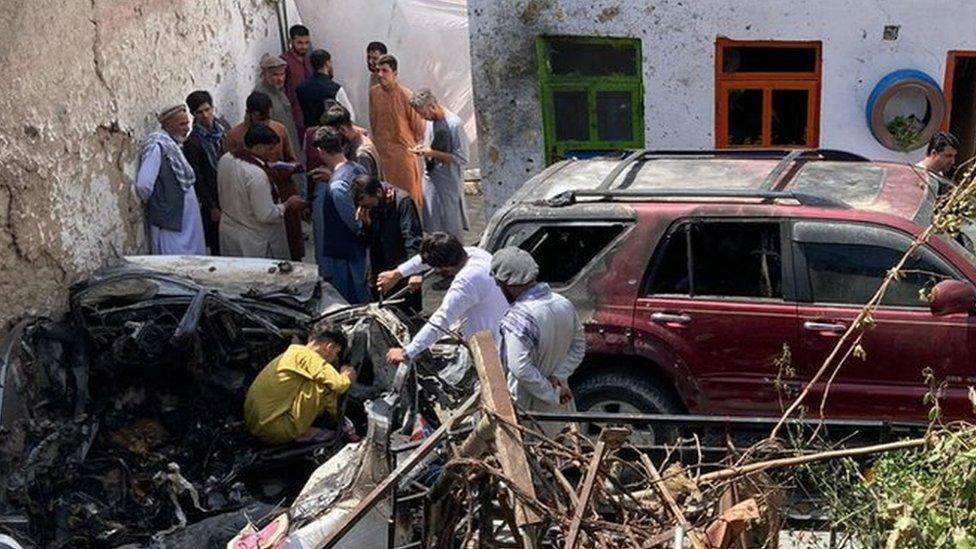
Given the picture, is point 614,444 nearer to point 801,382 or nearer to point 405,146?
point 801,382

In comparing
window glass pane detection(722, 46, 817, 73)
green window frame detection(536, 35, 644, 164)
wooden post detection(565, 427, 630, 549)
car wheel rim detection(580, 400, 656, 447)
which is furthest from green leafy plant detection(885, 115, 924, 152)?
wooden post detection(565, 427, 630, 549)

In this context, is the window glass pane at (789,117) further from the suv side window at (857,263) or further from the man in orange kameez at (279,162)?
the suv side window at (857,263)

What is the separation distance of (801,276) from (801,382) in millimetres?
562

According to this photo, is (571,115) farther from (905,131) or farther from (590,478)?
(590,478)

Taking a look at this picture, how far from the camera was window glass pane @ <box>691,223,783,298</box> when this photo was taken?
6750mm

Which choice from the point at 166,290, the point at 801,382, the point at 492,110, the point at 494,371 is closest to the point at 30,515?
the point at 166,290

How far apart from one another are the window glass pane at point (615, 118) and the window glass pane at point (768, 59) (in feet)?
2.97

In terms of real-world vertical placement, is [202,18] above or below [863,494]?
above

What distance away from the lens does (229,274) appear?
774cm

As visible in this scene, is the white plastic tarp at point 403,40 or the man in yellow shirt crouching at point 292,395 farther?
the white plastic tarp at point 403,40

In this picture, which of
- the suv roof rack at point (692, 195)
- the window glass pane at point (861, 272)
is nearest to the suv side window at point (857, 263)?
the window glass pane at point (861, 272)

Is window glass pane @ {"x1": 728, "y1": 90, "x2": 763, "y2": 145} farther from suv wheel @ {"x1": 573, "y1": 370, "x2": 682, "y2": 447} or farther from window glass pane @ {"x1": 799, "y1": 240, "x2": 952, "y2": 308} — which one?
suv wheel @ {"x1": 573, "y1": 370, "x2": 682, "y2": 447}

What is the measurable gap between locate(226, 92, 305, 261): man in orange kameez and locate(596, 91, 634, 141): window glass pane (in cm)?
282

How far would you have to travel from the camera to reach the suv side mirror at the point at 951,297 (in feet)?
20.2
